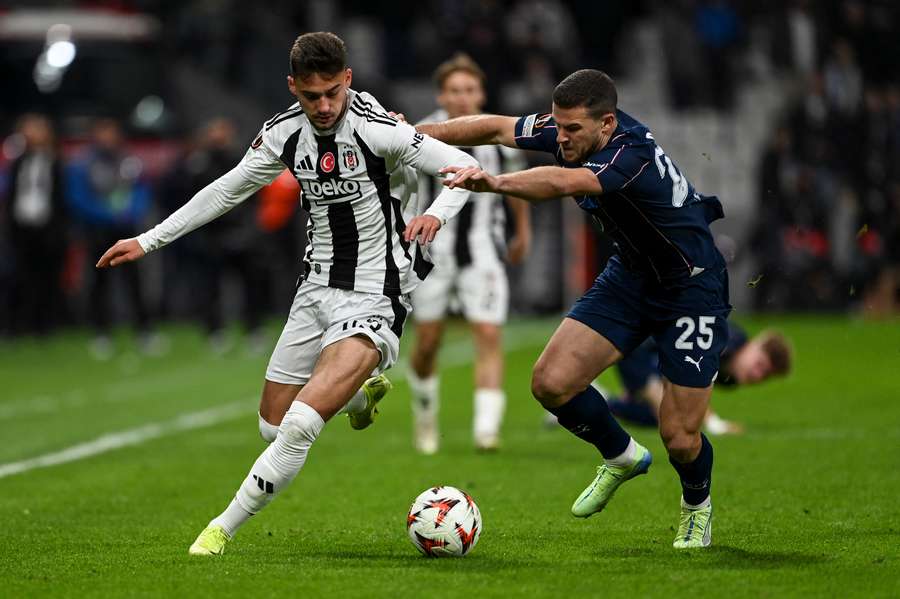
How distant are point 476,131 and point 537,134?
366 mm

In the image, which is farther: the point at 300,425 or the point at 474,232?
the point at 474,232

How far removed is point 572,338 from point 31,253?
14484 millimetres

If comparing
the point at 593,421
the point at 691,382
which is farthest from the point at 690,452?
the point at 593,421

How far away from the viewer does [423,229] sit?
7.12 meters

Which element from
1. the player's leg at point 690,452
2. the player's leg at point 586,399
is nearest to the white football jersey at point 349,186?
the player's leg at point 586,399

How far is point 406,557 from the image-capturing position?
740 centimetres

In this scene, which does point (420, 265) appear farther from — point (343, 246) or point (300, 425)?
point (300, 425)

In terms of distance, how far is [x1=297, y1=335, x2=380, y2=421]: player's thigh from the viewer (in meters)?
7.34

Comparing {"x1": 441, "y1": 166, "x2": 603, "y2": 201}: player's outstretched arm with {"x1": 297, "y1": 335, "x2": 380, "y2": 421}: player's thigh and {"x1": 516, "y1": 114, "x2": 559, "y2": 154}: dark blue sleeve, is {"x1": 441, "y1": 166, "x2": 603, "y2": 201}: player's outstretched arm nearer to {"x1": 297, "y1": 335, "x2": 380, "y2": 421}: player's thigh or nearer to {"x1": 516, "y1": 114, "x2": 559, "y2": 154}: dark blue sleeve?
{"x1": 516, "y1": 114, "x2": 559, "y2": 154}: dark blue sleeve

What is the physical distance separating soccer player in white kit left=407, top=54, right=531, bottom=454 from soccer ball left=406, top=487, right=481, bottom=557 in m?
4.04

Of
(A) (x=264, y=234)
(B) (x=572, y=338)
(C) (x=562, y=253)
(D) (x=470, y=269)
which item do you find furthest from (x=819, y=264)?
(B) (x=572, y=338)

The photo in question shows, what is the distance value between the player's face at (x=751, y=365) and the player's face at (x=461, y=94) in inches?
105

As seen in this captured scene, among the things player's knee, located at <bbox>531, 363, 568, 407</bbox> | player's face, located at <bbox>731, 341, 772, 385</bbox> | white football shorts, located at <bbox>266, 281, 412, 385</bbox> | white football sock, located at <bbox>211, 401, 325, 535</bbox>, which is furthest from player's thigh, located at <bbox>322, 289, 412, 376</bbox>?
player's face, located at <bbox>731, 341, 772, 385</bbox>

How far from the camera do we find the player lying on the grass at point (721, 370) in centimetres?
1177
